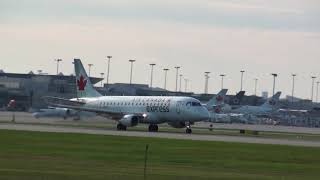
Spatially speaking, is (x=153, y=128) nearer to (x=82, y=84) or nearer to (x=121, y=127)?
(x=121, y=127)

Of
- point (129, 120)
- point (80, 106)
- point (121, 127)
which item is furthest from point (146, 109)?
point (80, 106)

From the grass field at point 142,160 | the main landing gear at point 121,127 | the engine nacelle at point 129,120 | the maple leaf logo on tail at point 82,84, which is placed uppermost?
the maple leaf logo on tail at point 82,84

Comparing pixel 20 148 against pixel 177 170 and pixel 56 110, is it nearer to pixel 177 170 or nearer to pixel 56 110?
pixel 177 170

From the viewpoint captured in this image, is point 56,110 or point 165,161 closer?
point 165,161

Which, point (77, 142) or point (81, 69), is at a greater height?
point (81, 69)

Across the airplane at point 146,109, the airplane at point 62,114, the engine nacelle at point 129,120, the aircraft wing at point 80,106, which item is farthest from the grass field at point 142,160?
the airplane at point 62,114

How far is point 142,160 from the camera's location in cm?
4212

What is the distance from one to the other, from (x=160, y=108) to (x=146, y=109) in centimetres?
192

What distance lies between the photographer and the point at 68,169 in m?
35.8

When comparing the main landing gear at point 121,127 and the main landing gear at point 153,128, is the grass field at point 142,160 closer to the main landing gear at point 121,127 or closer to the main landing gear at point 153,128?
the main landing gear at point 121,127

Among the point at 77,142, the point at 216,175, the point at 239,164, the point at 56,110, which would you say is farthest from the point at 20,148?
the point at 56,110

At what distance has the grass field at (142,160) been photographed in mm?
34656

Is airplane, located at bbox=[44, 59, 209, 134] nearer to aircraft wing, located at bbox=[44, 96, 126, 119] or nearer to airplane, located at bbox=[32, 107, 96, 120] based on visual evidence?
aircraft wing, located at bbox=[44, 96, 126, 119]

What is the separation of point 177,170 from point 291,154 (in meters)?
16.3
